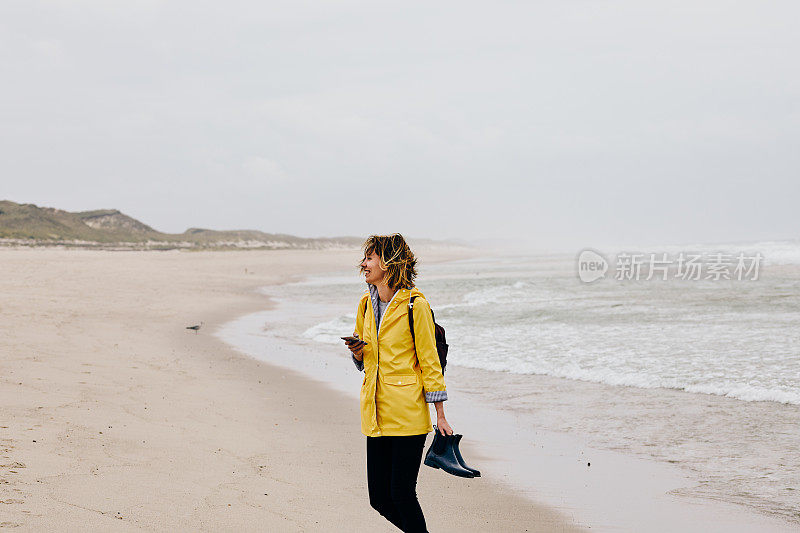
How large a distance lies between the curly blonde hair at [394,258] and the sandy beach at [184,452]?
5.83 ft

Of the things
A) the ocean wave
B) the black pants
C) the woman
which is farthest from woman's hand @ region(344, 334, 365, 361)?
the ocean wave

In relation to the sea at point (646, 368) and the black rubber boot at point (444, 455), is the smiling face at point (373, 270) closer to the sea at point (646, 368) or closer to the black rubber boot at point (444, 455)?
the black rubber boot at point (444, 455)

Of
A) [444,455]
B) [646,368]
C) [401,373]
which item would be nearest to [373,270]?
[401,373]

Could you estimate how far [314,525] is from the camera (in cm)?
412

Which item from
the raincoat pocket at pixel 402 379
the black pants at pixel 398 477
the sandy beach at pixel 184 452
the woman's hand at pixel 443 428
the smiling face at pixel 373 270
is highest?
the smiling face at pixel 373 270

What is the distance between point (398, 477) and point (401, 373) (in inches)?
20.1

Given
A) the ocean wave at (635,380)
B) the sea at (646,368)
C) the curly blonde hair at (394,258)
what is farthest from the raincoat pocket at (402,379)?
the ocean wave at (635,380)

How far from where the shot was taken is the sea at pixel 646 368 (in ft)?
19.4

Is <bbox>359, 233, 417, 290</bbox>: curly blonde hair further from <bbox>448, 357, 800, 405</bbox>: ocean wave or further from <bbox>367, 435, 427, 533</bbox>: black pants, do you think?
<bbox>448, 357, 800, 405</bbox>: ocean wave

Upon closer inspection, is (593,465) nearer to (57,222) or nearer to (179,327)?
(179,327)

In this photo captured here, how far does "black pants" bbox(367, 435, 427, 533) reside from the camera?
3279 millimetres

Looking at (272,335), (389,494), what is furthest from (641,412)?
(272,335)

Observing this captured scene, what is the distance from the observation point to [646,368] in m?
9.97

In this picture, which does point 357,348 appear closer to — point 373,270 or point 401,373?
point 401,373
